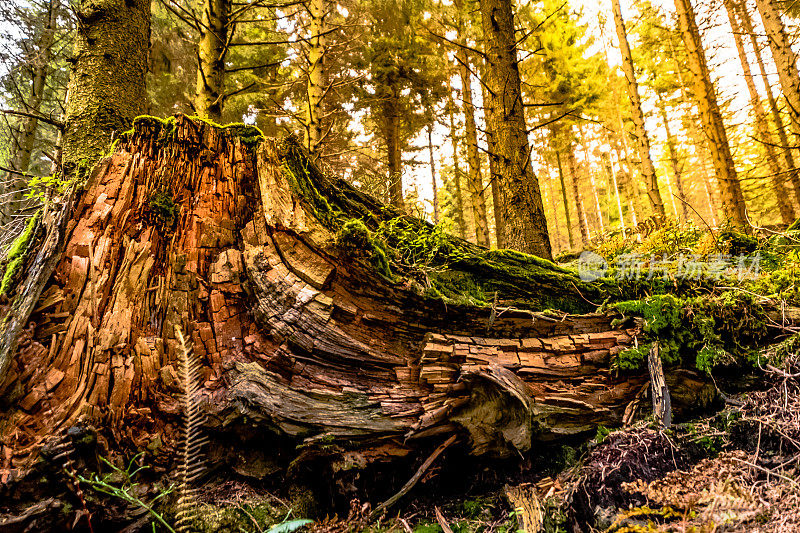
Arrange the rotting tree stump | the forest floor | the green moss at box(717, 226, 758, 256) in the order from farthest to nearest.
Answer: the green moss at box(717, 226, 758, 256)
the rotting tree stump
the forest floor

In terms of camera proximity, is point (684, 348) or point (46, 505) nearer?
point (46, 505)

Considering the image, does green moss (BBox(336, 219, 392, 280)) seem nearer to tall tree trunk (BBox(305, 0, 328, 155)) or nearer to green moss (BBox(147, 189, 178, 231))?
green moss (BBox(147, 189, 178, 231))

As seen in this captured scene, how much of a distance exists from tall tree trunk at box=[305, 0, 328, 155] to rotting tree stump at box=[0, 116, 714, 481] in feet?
14.2

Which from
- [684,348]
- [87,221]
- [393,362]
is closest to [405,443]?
[393,362]

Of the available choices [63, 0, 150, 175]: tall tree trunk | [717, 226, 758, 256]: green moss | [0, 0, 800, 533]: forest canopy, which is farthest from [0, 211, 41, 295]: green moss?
[717, 226, 758, 256]: green moss

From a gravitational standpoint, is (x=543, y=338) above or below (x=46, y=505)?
above

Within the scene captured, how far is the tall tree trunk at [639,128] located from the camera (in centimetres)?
1030

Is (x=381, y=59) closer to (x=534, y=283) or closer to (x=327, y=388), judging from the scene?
(x=534, y=283)

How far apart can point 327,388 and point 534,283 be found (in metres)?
2.19

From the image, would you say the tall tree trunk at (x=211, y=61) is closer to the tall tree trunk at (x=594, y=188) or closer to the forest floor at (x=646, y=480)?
the forest floor at (x=646, y=480)

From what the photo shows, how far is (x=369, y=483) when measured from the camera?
2391mm

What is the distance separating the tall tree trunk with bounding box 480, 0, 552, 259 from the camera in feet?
16.8

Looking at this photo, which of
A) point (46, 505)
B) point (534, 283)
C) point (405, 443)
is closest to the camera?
point (46, 505)

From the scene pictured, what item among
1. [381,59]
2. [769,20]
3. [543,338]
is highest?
[381,59]
